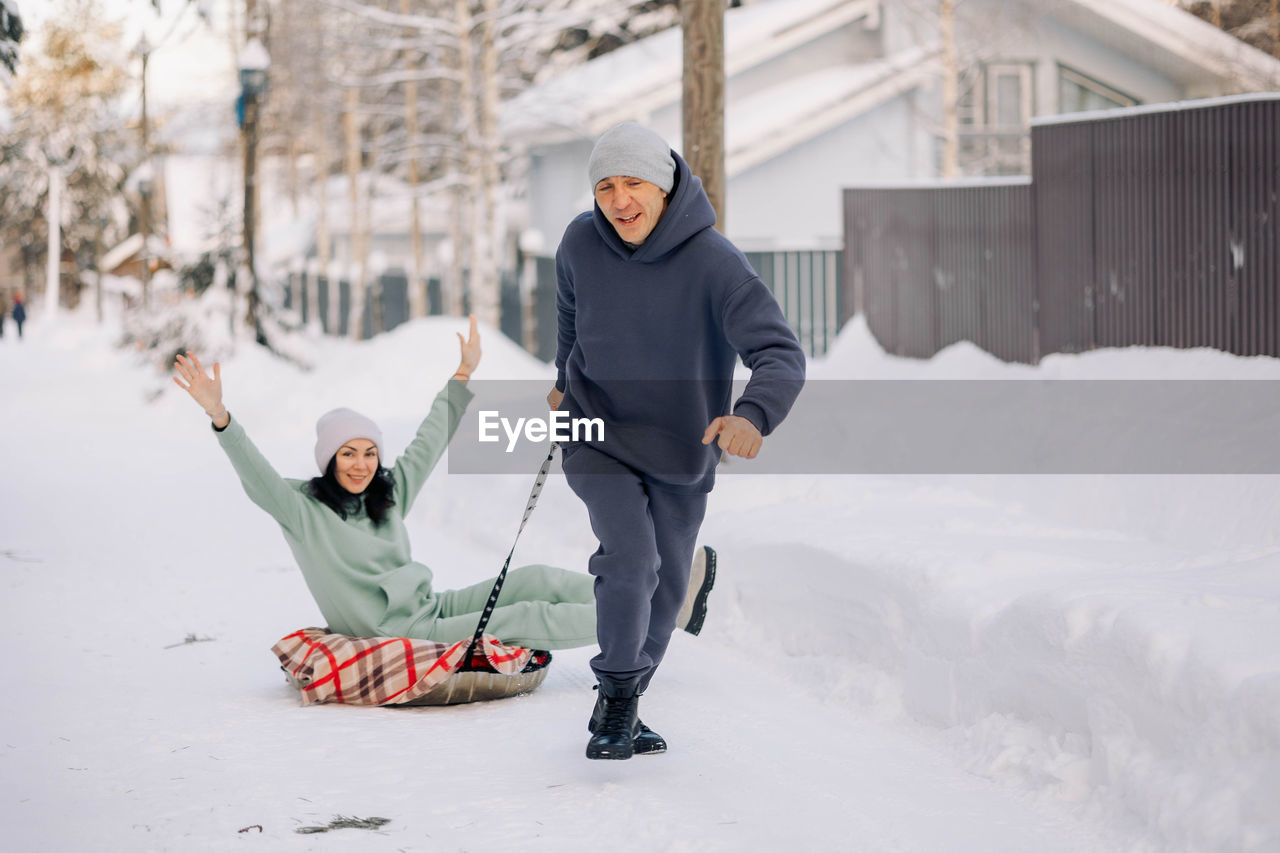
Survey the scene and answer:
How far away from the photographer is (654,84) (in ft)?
82.8

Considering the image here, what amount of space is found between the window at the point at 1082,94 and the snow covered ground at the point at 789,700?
1710 cm

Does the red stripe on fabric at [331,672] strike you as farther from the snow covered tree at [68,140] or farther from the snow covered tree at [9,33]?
the snow covered tree at [68,140]

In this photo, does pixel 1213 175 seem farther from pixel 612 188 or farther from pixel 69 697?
pixel 69 697

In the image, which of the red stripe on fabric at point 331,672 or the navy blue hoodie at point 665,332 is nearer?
the navy blue hoodie at point 665,332

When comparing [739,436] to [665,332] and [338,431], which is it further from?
[338,431]

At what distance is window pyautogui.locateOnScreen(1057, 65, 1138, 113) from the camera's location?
82.1 ft

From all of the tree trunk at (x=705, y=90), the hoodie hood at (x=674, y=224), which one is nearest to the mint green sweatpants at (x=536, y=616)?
the hoodie hood at (x=674, y=224)

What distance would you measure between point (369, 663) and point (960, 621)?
1.96 metres

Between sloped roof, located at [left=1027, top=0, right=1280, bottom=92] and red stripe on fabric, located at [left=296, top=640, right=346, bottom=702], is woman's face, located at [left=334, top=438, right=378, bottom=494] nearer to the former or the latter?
red stripe on fabric, located at [left=296, top=640, right=346, bottom=702]

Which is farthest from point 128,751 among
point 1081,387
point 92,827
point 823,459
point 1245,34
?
point 1245,34

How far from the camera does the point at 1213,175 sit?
10.1 meters

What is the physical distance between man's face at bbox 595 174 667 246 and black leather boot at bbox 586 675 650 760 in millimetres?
1261

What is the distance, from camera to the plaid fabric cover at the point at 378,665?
537 centimetres

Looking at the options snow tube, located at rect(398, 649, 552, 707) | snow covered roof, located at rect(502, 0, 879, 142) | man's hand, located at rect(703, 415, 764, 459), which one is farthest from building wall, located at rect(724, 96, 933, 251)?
man's hand, located at rect(703, 415, 764, 459)
